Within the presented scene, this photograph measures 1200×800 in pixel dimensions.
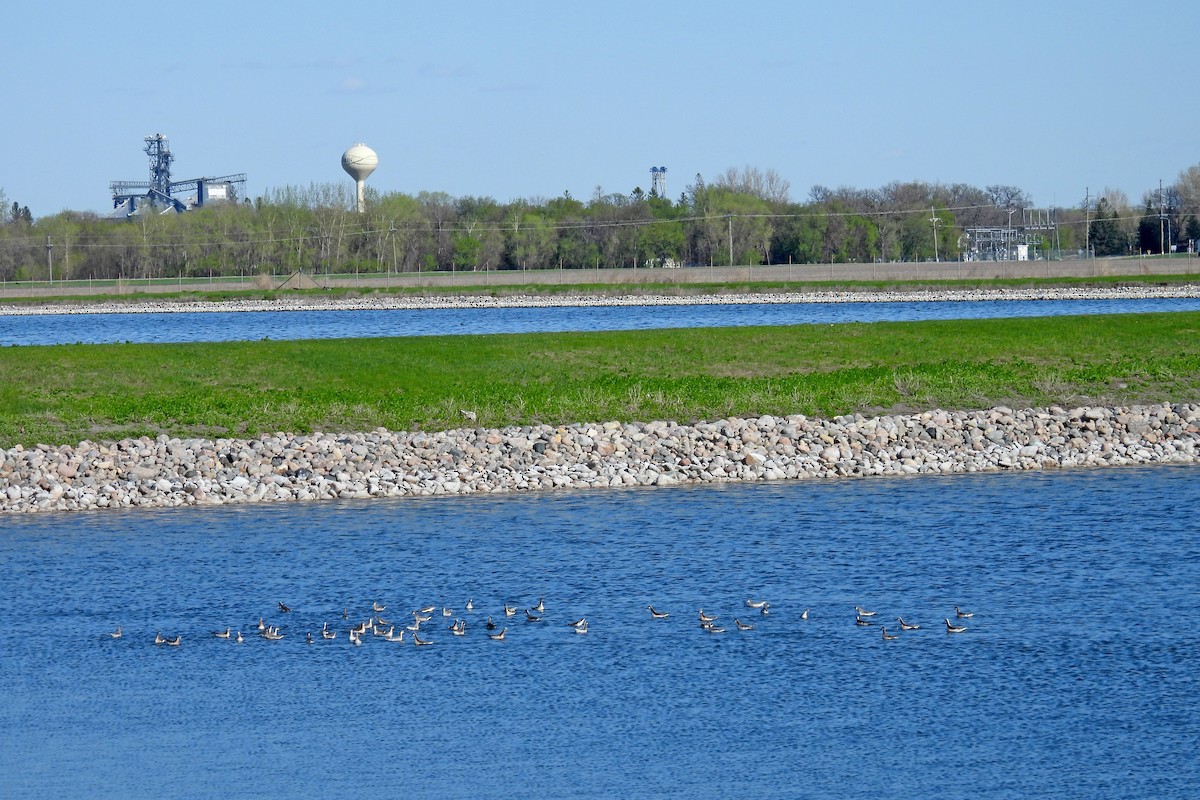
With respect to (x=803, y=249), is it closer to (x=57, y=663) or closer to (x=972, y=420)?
(x=972, y=420)

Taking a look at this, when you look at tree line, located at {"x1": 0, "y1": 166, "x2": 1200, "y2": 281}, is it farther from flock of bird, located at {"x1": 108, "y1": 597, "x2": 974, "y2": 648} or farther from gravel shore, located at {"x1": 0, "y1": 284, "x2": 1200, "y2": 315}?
flock of bird, located at {"x1": 108, "y1": 597, "x2": 974, "y2": 648}

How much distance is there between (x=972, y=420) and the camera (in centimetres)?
3078

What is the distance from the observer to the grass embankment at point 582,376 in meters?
31.6

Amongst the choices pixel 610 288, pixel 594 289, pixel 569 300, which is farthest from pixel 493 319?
pixel 610 288

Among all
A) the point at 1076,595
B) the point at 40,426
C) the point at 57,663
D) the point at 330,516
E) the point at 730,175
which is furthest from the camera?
the point at 730,175

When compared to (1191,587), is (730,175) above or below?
above

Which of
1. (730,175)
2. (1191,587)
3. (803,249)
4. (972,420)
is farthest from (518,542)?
(730,175)

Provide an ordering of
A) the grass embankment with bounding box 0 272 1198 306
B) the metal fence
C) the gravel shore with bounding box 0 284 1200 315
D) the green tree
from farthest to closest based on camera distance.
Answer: the green tree → the metal fence → the grass embankment with bounding box 0 272 1198 306 → the gravel shore with bounding box 0 284 1200 315

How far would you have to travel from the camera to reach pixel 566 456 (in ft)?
93.6

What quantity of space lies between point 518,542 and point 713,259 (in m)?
129

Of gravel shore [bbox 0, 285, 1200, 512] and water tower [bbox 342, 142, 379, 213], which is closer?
gravel shore [bbox 0, 285, 1200, 512]

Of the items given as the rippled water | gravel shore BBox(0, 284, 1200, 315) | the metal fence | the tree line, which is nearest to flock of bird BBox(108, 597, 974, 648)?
the rippled water

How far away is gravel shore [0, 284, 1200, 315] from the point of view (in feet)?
291

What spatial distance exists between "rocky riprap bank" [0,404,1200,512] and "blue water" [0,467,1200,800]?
213 centimetres
